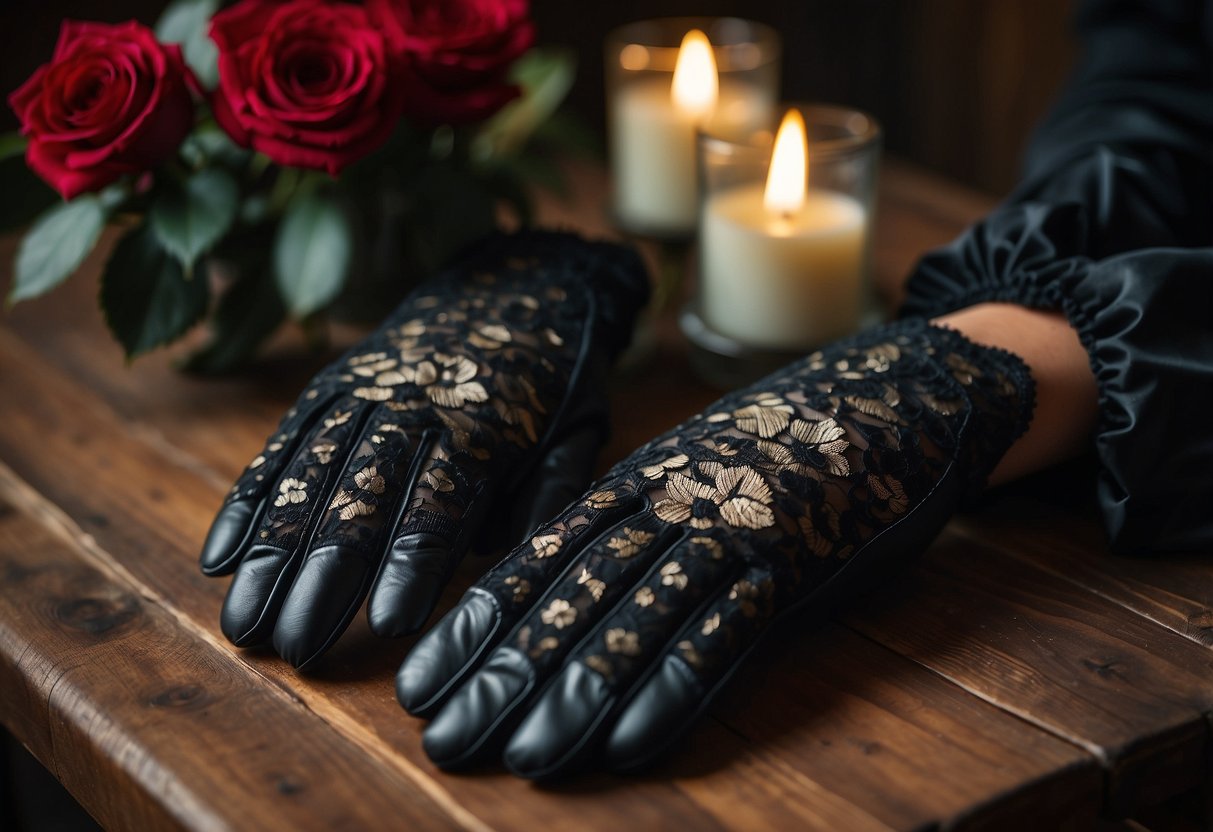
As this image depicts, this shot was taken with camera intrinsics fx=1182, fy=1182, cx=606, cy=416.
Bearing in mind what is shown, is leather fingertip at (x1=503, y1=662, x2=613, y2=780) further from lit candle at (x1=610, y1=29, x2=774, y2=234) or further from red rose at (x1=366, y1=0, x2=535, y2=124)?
lit candle at (x1=610, y1=29, x2=774, y2=234)

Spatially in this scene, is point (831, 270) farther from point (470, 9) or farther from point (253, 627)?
point (253, 627)

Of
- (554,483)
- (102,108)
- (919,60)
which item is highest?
(102,108)

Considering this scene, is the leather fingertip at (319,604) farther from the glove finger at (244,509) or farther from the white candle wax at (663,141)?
the white candle wax at (663,141)

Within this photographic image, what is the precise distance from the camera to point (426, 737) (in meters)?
0.46

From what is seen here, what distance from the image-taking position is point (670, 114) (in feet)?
3.00

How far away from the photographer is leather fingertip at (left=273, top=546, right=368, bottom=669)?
511 mm

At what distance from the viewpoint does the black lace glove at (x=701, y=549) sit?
0.46m

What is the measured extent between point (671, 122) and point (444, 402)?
406 mm

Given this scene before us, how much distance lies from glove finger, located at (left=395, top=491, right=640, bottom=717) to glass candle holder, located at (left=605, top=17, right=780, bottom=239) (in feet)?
1.52

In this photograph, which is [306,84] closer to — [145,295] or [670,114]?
[145,295]

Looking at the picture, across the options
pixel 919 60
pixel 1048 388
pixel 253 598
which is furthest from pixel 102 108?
pixel 919 60

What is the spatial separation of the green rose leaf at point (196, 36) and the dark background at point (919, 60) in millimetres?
651

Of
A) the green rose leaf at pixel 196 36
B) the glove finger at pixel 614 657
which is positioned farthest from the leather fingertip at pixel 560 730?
the green rose leaf at pixel 196 36

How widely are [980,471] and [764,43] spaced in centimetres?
50
